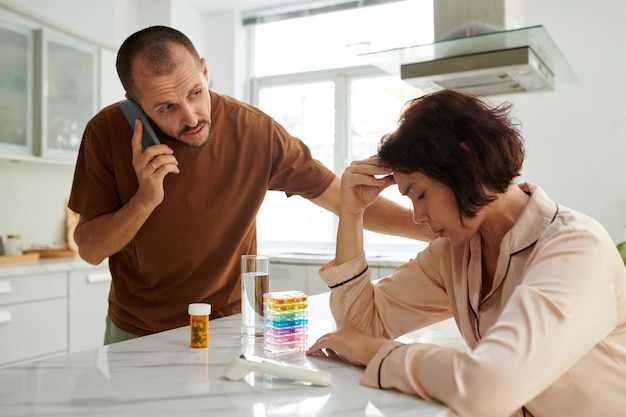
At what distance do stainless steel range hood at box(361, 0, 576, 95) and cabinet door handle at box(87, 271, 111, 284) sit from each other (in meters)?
2.21

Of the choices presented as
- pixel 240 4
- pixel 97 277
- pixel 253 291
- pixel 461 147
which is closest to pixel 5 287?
pixel 97 277

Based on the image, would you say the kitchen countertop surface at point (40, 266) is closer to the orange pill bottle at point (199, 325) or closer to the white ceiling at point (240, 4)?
the orange pill bottle at point (199, 325)

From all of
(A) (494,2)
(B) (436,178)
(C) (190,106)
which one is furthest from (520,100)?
(B) (436,178)

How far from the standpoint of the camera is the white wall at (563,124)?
3498mm

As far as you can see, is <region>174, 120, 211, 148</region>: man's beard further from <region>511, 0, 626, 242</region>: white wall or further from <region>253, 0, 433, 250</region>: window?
<region>253, 0, 433, 250</region>: window

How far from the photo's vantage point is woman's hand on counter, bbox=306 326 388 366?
114 centimetres

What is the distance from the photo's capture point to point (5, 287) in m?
3.00

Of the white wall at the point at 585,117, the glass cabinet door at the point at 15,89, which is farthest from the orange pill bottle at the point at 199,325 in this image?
the white wall at the point at 585,117

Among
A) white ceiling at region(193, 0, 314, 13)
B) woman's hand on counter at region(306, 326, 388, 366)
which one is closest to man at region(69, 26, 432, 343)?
woman's hand on counter at region(306, 326, 388, 366)

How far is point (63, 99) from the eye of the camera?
3645 mm

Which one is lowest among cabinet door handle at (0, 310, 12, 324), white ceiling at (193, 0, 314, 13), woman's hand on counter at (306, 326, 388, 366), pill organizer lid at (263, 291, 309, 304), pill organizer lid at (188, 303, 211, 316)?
cabinet door handle at (0, 310, 12, 324)

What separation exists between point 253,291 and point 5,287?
219 cm

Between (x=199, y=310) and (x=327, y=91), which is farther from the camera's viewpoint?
(x=327, y=91)

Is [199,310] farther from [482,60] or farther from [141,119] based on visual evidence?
[482,60]
